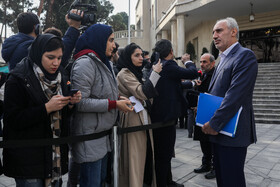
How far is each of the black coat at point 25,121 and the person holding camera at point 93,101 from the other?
1.19ft

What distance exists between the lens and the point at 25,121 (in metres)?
1.75

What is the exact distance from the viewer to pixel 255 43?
17109 mm

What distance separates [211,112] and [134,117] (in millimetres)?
896

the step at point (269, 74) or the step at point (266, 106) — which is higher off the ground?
the step at point (269, 74)

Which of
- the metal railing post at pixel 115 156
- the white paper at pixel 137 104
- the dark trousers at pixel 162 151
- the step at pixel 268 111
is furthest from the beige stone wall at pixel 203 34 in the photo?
the metal railing post at pixel 115 156

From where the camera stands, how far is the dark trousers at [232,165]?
7.69 feet

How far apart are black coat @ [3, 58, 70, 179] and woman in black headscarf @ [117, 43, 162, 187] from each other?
108 cm

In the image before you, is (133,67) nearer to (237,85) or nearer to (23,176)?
(237,85)

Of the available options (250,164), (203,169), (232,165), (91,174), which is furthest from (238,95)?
(250,164)

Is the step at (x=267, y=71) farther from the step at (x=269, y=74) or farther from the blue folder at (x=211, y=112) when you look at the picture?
the blue folder at (x=211, y=112)

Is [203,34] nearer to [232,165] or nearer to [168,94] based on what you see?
[168,94]

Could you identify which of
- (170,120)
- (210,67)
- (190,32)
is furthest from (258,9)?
(170,120)

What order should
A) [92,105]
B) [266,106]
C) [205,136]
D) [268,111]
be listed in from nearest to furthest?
[92,105]
[205,136]
[268,111]
[266,106]

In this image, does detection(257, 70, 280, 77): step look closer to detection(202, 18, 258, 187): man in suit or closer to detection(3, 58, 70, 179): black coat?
detection(202, 18, 258, 187): man in suit
